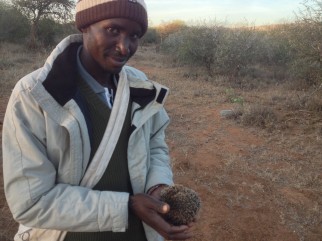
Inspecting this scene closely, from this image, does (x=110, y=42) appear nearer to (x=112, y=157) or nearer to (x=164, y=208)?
(x=112, y=157)

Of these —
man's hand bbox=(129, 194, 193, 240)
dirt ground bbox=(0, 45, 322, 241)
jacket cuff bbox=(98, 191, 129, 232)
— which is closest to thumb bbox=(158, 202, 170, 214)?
man's hand bbox=(129, 194, 193, 240)

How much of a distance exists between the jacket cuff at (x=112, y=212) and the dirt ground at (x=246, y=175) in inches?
86.2

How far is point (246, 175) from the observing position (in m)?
4.50

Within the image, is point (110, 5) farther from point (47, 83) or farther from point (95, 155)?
point (95, 155)

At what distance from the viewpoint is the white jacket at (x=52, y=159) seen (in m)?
1.15

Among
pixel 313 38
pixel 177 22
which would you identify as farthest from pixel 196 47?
pixel 177 22

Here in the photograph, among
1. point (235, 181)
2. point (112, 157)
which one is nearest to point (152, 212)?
point (112, 157)

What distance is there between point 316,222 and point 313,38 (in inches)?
199

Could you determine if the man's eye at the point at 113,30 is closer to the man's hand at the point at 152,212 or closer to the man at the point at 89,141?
the man at the point at 89,141

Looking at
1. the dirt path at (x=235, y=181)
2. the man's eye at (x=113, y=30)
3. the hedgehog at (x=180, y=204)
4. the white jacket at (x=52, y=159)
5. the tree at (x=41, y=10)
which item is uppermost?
the tree at (x=41, y=10)

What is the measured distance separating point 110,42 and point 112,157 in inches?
17.3

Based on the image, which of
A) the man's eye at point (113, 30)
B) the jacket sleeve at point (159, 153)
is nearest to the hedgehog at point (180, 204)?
the jacket sleeve at point (159, 153)

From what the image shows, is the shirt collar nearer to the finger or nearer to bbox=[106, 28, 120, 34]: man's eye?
bbox=[106, 28, 120, 34]: man's eye

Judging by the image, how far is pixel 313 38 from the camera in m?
7.46
